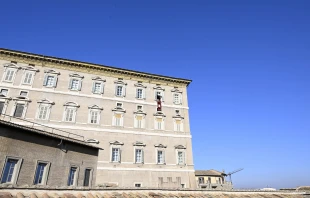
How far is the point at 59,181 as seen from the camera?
15.2 m

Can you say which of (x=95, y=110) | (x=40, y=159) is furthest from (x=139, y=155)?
(x=40, y=159)

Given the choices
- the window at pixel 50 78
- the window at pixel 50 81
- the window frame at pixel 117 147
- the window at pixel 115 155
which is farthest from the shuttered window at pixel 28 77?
the window at pixel 115 155

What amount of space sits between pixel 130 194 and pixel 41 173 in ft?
27.5

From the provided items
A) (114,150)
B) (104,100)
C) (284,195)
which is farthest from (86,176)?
(284,195)

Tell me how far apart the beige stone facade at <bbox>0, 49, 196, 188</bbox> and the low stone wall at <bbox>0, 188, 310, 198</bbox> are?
1495cm

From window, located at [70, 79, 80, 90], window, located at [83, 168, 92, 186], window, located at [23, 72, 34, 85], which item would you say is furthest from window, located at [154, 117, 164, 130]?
window, located at [23, 72, 34, 85]

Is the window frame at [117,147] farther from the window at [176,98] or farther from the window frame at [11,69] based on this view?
the window frame at [11,69]

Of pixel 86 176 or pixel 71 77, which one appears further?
pixel 71 77

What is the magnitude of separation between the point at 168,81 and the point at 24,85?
19302 mm

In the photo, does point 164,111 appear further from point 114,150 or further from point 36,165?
point 36,165

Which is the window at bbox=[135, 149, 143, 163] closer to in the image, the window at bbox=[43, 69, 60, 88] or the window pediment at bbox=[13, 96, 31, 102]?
the window at bbox=[43, 69, 60, 88]

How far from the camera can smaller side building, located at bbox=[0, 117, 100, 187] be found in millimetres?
12743

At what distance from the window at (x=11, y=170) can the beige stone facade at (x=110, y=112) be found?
11.5 meters

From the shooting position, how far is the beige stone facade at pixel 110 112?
81.4ft
